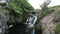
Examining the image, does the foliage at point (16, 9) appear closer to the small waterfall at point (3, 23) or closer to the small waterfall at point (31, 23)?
the small waterfall at point (3, 23)

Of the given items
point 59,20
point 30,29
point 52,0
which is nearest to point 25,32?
point 30,29

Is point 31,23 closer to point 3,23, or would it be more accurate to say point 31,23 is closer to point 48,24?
point 48,24

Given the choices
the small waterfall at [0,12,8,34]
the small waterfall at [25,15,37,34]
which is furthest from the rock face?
the small waterfall at [0,12,8,34]

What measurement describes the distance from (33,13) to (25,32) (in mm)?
965

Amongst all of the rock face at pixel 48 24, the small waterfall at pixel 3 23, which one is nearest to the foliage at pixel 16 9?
the small waterfall at pixel 3 23

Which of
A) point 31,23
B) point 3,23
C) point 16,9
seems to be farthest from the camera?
point 31,23

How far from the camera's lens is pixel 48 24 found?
8281 millimetres

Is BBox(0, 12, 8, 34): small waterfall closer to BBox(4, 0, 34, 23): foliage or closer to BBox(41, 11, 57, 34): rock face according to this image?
BBox(4, 0, 34, 23): foliage

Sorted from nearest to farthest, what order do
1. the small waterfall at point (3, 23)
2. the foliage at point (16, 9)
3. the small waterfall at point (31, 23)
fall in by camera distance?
the small waterfall at point (3, 23), the foliage at point (16, 9), the small waterfall at point (31, 23)

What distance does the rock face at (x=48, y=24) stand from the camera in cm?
779

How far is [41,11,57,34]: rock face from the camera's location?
25.6 ft

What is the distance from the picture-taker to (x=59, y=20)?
27.3ft

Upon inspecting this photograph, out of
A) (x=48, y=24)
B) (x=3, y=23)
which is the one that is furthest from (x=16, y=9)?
(x=48, y=24)

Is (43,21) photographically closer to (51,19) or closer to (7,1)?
(51,19)
